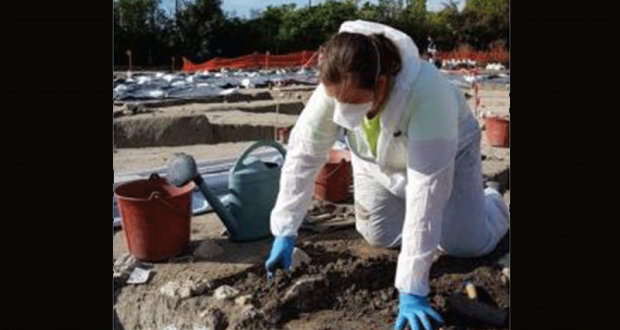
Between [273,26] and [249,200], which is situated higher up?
[273,26]

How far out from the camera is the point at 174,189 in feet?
10.3

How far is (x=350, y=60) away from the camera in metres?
2.03

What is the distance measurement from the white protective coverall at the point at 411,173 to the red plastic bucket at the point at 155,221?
510 mm

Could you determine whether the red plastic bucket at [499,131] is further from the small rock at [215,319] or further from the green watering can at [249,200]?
the small rock at [215,319]

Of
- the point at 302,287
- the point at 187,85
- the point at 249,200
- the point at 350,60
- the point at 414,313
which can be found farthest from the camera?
the point at 187,85

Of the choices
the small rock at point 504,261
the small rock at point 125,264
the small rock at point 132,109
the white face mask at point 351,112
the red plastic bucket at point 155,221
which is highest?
the white face mask at point 351,112

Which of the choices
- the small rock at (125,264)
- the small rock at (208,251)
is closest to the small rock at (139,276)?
the small rock at (125,264)

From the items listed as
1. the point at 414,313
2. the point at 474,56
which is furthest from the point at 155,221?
the point at 474,56

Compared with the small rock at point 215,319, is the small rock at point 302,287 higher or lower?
higher

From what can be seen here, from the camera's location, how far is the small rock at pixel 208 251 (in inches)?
118

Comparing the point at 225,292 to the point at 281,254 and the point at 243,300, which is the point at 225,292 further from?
the point at 281,254

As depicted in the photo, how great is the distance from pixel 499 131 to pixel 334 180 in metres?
3.16
